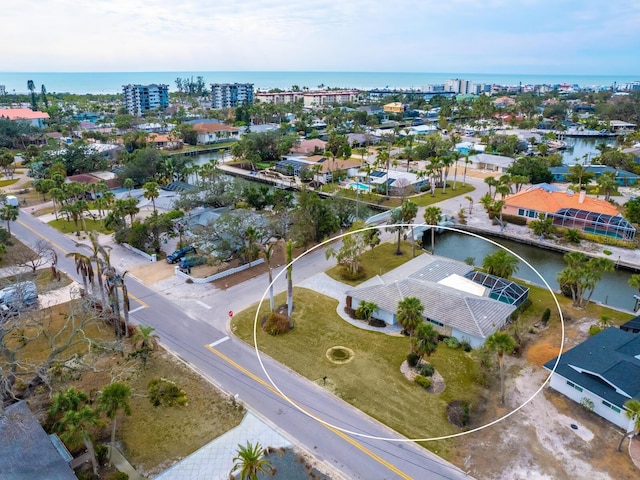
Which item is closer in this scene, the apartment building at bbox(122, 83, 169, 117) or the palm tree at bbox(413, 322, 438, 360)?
the palm tree at bbox(413, 322, 438, 360)

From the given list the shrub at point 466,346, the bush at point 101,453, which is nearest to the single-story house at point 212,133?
the shrub at point 466,346

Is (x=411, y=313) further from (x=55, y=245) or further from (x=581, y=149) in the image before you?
(x=581, y=149)

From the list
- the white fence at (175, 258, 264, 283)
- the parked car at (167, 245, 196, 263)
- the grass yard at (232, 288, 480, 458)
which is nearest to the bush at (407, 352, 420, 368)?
the grass yard at (232, 288, 480, 458)

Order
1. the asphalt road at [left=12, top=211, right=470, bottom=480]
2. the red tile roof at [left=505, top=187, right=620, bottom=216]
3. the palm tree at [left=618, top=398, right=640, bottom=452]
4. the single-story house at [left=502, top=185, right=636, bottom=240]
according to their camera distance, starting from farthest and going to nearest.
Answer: the red tile roof at [left=505, top=187, right=620, bottom=216]
the single-story house at [left=502, top=185, right=636, bottom=240]
the asphalt road at [left=12, top=211, right=470, bottom=480]
the palm tree at [left=618, top=398, right=640, bottom=452]

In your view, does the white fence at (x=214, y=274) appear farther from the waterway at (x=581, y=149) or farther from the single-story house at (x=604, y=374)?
the waterway at (x=581, y=149)

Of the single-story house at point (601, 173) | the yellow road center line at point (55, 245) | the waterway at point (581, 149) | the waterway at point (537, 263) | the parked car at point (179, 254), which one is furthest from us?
the waterway at point (581, 149)

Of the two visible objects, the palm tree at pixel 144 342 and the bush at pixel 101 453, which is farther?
the palm tree at pixel 144 342

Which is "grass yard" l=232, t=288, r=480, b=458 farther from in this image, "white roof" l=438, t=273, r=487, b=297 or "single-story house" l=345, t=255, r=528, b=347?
"white roof" l=438, t=273, r=487, b=297

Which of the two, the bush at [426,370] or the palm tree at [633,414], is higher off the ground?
the palm tree at [633,414]
